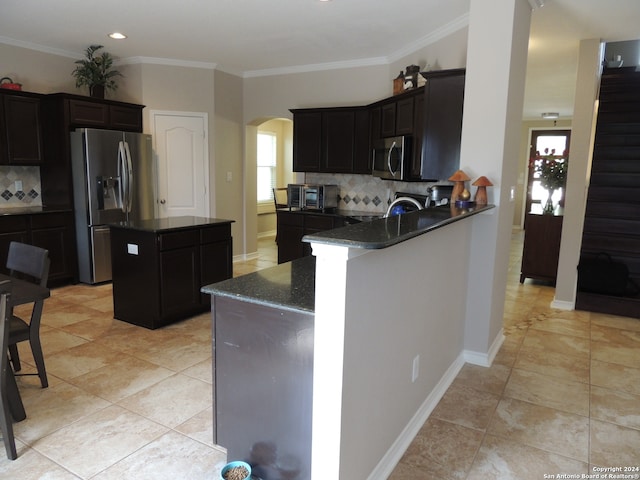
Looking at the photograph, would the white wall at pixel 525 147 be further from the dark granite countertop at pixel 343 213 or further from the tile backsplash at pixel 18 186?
the tile backsplash at pixel 18 186

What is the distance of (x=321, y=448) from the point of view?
162 centimetres

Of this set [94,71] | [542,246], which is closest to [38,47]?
[94,71]

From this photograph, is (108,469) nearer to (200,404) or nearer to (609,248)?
(200,404)

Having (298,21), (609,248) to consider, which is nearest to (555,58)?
(609,248)

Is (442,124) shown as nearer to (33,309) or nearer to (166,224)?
(166,224)

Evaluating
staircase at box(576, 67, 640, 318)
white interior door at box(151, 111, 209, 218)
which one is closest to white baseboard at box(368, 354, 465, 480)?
staircase at box(576, 67, 640, 318)

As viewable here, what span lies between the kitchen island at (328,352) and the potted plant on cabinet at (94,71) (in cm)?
419

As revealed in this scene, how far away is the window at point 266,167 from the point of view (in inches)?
341

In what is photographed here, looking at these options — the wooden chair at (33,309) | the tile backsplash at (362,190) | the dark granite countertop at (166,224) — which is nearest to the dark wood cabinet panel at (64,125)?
the dark granite countertop at (166,224)

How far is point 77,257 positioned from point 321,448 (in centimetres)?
445

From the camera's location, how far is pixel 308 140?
19.0ft

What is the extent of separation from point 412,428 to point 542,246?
3.84 meters

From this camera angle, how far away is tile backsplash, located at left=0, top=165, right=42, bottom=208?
16.1 ft

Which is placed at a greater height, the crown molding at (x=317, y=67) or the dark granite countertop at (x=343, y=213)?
the crown molding at (x=317, y=67)
